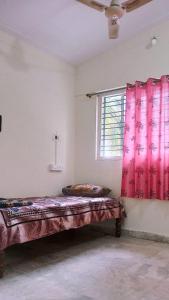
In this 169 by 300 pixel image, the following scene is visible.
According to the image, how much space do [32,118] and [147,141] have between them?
161 centimetres

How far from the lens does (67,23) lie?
3471 mm

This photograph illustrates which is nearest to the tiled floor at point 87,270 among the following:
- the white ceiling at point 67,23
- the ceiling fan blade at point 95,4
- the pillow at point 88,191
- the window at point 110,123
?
the pillow at point 88,191

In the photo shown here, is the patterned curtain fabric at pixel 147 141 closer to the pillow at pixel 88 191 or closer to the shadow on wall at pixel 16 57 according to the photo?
the pillow at pixel 88 191

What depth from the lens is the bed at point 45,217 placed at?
2.35m

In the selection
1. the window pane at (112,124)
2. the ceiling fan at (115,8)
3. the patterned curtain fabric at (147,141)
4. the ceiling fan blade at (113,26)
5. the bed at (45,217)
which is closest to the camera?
the bed at (45,217)

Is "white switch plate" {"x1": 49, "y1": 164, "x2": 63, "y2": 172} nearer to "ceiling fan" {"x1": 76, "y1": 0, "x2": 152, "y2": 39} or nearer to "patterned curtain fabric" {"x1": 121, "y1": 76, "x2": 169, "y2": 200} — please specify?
"patterned curtain fabric" {"x1": 121, "y1": 76, "x2": 169, "y2": 200}

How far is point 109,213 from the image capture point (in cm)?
353

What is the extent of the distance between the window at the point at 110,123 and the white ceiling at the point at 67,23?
0.75 metres

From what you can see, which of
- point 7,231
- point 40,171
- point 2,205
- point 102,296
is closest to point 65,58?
point 40,171

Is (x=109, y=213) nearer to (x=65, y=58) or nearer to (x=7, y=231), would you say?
(x=7, y=231)

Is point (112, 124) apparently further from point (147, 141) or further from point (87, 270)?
point (87, 270)

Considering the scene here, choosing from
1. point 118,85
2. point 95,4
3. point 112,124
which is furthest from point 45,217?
point 118,85

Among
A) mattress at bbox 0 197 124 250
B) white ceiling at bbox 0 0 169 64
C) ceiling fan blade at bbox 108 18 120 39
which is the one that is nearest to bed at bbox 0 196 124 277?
mattress at bbox 0 197 124 250

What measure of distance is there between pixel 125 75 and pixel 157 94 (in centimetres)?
67
